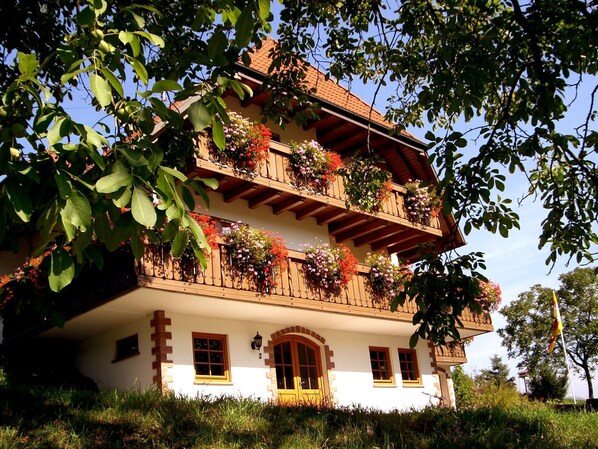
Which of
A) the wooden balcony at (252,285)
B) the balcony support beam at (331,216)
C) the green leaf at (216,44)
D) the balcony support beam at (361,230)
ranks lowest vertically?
the green leaf at (216,44)

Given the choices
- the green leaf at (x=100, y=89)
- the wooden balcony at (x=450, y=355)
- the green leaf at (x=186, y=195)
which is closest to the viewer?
the green leaf at (x=100, y=89)

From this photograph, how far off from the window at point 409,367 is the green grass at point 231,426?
23.2 feet

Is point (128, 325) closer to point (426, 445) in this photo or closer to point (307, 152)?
point (307, 152)

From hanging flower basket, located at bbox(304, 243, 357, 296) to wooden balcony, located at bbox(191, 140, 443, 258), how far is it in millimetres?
1323

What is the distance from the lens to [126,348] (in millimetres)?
14836

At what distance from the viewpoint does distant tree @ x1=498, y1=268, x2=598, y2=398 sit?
4484cm

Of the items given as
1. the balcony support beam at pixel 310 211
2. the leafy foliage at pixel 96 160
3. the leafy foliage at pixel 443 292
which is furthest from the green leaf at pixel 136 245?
the balcony support beam at pixel 310 211

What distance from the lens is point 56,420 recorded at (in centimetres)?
884

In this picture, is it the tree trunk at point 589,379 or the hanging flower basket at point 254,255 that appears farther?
the tree trunk at point 589,379

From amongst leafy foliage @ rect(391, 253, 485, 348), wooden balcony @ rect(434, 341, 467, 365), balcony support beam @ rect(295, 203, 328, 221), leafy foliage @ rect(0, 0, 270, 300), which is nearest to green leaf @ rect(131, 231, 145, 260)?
leafy foliage @ rect(0, 0, 270, 300)

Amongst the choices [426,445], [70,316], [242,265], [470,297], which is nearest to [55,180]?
[470,297]

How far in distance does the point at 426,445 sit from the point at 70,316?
Result: 321 inches

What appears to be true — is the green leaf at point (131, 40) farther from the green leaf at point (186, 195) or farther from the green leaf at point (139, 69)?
the green leaf at point (186, 195)

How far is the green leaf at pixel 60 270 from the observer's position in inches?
133
